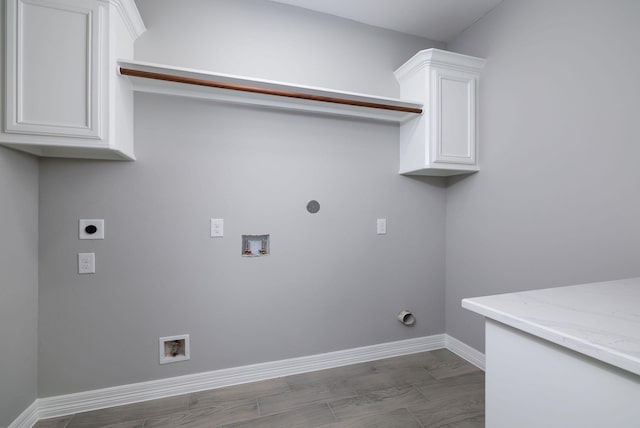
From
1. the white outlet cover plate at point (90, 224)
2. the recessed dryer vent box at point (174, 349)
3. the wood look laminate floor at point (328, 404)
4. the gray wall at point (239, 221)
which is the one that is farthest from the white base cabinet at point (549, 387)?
the white outlet cover plate at point (90, 224)

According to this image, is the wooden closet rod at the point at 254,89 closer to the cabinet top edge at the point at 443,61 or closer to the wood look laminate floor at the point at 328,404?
the cabinet top edge at the point at 443,61

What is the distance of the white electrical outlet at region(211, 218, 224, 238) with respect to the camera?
6.21 ft

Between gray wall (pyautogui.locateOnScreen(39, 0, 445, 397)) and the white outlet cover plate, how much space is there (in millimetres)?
36

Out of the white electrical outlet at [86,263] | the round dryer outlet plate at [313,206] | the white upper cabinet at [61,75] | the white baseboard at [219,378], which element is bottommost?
the white baseboard at [219,378]

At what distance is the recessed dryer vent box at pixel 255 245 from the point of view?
1.97 meters

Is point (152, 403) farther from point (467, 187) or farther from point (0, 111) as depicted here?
point (467, 187)

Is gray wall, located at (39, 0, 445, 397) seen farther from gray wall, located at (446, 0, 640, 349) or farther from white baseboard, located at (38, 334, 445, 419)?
gray wall, located at (446, 0, 640, 349)

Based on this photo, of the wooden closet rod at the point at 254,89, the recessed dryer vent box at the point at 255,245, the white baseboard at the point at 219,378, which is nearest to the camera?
the wooden closet rod at the point at 254,89

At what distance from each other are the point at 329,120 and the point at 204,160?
940mm

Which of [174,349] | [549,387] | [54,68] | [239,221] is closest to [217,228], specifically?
[239,221]

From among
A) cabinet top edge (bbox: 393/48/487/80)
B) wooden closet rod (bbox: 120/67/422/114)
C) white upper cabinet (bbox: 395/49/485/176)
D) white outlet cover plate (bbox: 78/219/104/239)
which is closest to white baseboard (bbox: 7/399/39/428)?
white outlet cover plate (bbox: 78/219/104/239)

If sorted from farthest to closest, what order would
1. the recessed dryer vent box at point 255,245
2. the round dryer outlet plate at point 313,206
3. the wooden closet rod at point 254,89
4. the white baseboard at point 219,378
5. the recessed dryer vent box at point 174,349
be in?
the round dryer outlet plate at point 313,206 < the recessed dryer vent box at point 255,245 < the recessed dryer vent box at point 174,349 < the white baseboard at point 219,378 < the wooden closet rod at point 254,89

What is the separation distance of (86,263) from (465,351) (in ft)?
8.91

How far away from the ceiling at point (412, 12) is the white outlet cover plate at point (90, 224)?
6.24 ft
